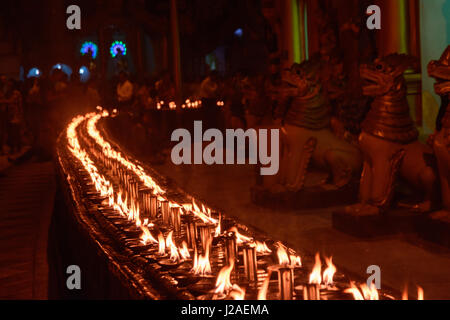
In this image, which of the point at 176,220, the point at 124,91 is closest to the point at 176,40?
the point at 124,91

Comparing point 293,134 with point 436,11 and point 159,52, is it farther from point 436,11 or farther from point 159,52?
point 159,52

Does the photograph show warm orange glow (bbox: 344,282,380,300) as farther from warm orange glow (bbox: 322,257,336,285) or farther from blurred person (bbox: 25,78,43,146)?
blurred person (bbox: 25,78,43,146)

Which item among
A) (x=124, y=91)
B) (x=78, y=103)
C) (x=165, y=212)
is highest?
(x=124, y=91)

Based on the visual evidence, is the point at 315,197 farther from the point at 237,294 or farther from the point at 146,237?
the point at 237,294

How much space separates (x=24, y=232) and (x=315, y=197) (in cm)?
349

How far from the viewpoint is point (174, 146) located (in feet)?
63.1

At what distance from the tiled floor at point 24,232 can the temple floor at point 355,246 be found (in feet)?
4.38

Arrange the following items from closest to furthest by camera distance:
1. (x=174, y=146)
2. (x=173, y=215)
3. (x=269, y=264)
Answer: (x=269, y=264)
(x=173, y=215)
(x=174, y=146)

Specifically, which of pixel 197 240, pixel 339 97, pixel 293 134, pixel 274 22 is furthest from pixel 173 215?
pixel 274 22

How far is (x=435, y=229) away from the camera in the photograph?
691cm

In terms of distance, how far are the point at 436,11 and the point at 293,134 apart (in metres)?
Result: 2.50

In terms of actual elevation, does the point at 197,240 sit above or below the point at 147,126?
below

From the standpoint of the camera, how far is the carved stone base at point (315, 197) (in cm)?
951
